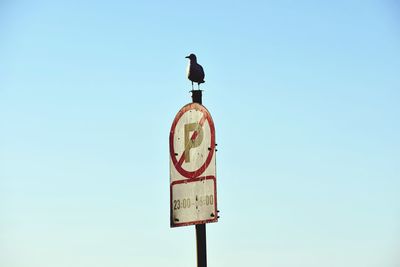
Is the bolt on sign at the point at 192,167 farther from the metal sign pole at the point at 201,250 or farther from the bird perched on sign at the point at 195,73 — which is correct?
the bird perched on sign at the point at 195,73

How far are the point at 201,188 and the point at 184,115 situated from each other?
0.81m

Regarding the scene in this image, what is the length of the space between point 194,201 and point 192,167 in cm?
34

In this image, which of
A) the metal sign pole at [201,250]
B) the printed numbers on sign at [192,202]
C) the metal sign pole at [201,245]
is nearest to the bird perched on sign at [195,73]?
the printed numbers on sign at [192,202]

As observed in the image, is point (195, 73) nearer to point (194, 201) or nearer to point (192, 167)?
point (192, 167)

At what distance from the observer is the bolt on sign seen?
7004 mm

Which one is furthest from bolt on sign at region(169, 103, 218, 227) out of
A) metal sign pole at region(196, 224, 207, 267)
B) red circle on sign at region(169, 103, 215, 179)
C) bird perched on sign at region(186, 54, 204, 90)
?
bird perched on sign at region(186, 54, 204, 90)

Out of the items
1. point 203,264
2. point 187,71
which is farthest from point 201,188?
point 187,71

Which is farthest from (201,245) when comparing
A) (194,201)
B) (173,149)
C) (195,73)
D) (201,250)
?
(195,73)

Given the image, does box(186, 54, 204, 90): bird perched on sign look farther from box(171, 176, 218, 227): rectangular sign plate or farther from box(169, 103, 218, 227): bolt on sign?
box(171, 176, 218, 227): rectangular sign plate

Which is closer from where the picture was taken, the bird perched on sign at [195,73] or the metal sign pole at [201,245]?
the metal sign pole at [201,245]

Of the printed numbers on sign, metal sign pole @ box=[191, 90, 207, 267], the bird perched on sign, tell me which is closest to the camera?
metal sign pole @ box=[191, 90, 207, 267]

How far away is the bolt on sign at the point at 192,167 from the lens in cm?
700

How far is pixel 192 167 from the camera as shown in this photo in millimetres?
7242

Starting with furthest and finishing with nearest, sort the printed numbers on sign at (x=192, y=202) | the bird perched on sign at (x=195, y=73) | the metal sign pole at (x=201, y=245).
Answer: the bird perched on sign at (x=195, y=73), the printed numbers on sign at (x=192, y=202), the metal sign pole at (x=201, y=245)
